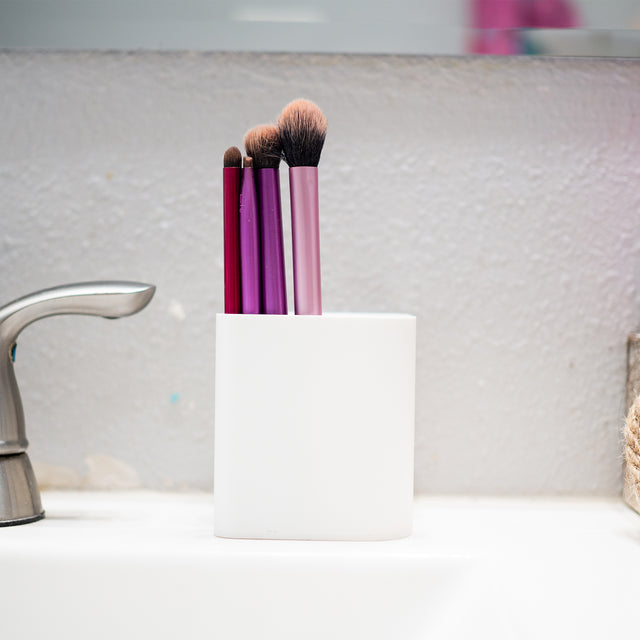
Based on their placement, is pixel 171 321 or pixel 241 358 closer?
pixel 241 358

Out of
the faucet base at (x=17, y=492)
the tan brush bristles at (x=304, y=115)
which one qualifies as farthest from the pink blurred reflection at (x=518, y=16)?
the faucet base at (x=17, y=492)

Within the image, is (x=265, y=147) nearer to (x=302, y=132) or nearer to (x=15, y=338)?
(x=302, y=132)

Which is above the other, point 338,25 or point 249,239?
point 338,25

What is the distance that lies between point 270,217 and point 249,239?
0.02 m

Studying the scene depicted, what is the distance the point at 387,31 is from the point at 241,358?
24 cm

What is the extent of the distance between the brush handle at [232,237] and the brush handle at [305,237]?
0.10 feet

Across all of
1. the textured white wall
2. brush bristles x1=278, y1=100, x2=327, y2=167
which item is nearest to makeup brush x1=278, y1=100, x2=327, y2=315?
brush bristles x1=278, y1=100, x2=327, y2=167

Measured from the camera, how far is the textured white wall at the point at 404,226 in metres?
0.46

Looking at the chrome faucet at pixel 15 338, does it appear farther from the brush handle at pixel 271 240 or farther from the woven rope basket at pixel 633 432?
the woven rope basket at pixel 633 432

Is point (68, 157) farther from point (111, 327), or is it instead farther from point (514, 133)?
point (514, 133)

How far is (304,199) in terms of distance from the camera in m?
0.36

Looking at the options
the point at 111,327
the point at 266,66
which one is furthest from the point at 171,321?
the point at 266,66

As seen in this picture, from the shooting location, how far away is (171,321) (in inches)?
18.2

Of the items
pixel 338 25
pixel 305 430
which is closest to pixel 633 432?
pixel 305 430
